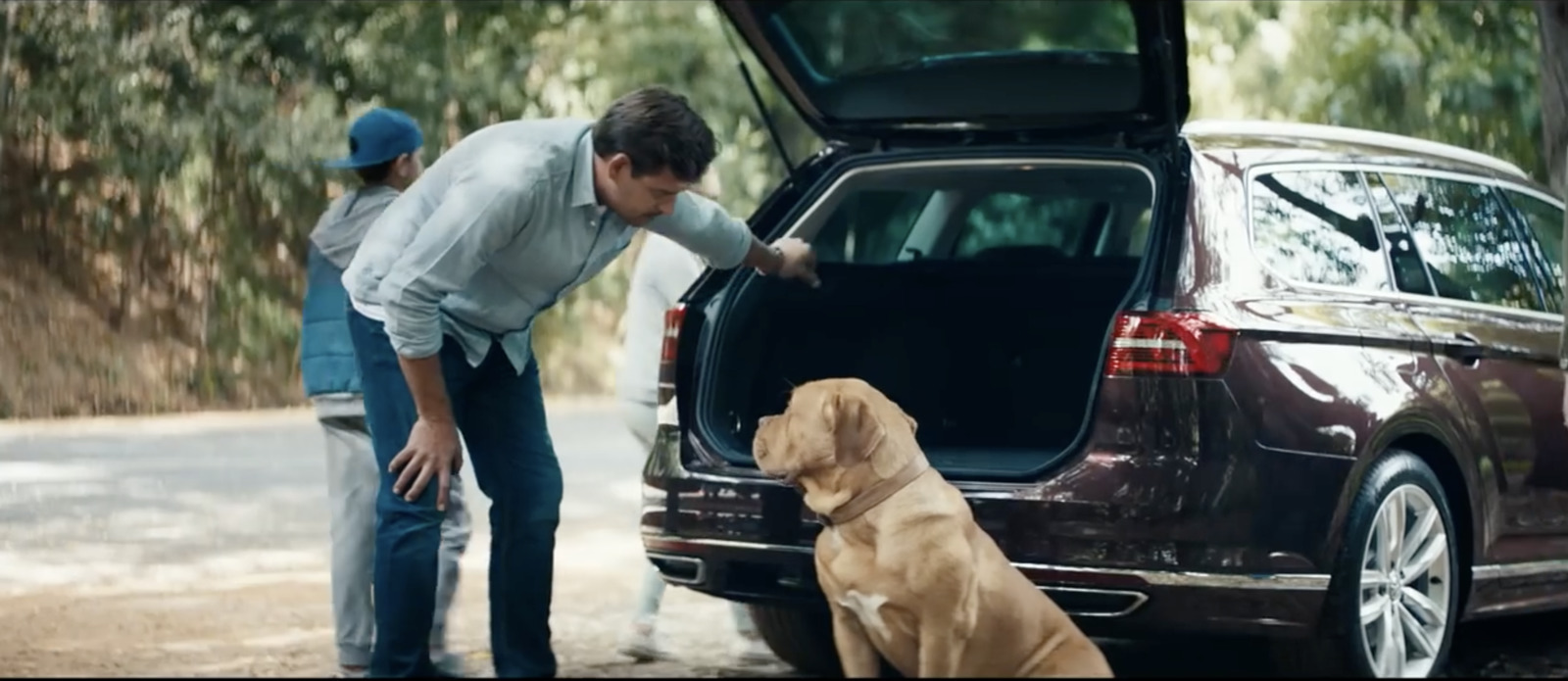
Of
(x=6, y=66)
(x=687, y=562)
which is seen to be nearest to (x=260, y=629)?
(x=687, y=562)

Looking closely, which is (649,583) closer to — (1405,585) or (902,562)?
(902,562)

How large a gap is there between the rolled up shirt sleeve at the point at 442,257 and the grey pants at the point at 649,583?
2.08m

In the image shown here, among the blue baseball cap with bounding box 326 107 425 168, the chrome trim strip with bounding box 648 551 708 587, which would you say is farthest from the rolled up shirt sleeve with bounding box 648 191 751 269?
the blue baseball cap with bounding box 326 107 425 168

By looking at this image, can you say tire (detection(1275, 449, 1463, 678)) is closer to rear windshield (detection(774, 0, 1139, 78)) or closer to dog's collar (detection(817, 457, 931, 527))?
dog's collar (detection(817, 457, 931, 527))

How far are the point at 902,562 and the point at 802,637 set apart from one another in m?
1.49

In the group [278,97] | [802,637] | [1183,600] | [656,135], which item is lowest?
[802,637]

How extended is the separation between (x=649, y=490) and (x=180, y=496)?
5525 millimetres

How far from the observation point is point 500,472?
5.66 m

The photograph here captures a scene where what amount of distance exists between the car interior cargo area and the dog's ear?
1186mm

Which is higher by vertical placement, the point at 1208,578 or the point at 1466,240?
the point at 1466,240

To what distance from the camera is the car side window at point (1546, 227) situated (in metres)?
6.91

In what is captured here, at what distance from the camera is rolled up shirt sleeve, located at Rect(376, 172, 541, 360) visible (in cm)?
509

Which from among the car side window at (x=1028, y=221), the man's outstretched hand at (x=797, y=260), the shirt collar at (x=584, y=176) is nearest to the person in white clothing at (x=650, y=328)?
the car side window at (x=1028, y=221)

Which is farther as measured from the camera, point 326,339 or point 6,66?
point 6,66
